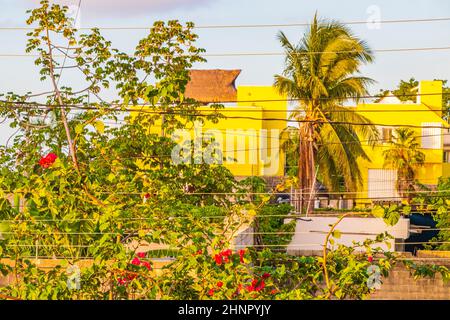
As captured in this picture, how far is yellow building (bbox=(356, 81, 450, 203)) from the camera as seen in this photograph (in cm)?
3778

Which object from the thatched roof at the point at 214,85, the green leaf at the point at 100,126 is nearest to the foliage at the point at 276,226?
the green leaf at the point at 100,126

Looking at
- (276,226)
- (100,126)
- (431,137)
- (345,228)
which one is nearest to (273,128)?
(431,137)

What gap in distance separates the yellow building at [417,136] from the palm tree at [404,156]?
0.28 m

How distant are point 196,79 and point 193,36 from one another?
863 inches

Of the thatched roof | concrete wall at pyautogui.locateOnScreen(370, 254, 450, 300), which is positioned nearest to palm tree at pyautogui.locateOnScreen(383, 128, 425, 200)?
the thatched roof

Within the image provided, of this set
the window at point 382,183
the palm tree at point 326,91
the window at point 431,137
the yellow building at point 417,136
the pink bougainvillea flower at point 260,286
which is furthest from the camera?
the window at point 431,137

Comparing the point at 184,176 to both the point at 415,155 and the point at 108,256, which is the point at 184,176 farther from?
the point at 415,155

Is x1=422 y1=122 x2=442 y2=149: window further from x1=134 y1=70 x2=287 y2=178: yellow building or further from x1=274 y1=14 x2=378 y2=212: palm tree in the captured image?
x1=274 y1=14 x2=378 y2=212: palm tree

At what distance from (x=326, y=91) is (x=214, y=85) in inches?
447

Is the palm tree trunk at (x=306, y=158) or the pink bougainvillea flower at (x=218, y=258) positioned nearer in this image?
the pink bougainvillea flower at (x=218, y=258)

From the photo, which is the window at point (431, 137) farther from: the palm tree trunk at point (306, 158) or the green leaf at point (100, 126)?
the green leaf at point (100, 126)

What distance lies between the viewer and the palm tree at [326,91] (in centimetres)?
2458

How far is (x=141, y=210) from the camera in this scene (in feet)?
22.9

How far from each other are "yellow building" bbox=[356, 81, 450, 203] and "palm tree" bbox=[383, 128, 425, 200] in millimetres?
278
